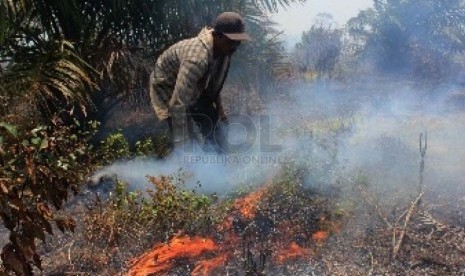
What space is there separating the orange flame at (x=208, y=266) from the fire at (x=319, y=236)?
0.65m

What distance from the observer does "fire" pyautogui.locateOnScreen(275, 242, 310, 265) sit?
300cm

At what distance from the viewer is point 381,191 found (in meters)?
3.85

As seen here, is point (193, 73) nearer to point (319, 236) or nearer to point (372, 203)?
point (319, 236)

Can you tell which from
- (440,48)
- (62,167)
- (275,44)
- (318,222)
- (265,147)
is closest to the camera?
(62,167)

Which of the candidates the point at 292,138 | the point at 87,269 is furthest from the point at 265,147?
the point at 87,269

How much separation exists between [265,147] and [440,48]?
26.3 feet

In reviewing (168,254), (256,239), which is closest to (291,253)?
(256,239)

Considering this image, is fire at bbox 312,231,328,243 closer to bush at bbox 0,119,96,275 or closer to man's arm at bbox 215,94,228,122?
man's arm at bbox 215,94,228,122

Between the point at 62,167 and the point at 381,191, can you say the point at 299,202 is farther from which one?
the point at 62,167

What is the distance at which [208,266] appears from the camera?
9.66 ft

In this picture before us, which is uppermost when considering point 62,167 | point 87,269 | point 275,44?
point 275,44

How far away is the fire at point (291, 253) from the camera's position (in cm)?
300

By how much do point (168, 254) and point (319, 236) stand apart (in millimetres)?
1056

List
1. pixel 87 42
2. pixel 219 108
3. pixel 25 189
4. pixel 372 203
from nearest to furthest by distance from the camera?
pixel 25 189, pixel 372 203, pixel 219 108, pixel 87 42
